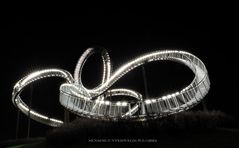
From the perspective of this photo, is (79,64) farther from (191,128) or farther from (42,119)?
(191,128)

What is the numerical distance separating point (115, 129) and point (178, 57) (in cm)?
1090

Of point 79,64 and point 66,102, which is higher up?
point 79,64

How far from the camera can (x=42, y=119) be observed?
34188 millimetres

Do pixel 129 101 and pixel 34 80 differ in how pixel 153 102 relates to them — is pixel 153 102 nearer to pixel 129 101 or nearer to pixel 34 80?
pixel 129 101

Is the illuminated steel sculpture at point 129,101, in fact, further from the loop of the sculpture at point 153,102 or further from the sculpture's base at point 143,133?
the sculpture's base at point 143,133

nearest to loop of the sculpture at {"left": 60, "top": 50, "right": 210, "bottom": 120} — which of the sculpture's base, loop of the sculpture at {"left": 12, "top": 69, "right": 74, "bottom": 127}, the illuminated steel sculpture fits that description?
the illuminated steel sculpture

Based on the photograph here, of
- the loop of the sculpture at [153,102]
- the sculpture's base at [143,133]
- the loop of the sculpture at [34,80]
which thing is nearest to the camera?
the sculpture's base at [143,133]

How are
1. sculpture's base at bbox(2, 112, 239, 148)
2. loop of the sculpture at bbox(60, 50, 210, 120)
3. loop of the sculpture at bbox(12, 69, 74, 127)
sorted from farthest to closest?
loop of the sculpture at bbox(12, 69, 74, 127), loop of the sculpture at bbox(60, 50, 210, 120), sculpture's base at bbox(2, 112, 239, 148)

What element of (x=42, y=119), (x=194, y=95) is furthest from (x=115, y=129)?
(x=42, y=119)

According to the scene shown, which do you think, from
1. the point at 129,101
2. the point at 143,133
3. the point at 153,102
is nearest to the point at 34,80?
the point at 129,101

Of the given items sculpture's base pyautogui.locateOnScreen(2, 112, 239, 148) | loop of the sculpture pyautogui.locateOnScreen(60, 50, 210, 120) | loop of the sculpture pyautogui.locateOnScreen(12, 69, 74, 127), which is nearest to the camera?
sculpture's base pyautogui.locateOnScreen(2, 112, 239, 148)

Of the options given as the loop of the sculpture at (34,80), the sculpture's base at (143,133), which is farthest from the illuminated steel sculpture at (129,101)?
the sculpture's base at (143,133)

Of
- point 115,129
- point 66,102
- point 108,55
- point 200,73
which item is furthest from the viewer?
point 108,55

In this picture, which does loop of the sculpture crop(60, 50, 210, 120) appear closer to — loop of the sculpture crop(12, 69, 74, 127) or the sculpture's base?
the sculpture's base
